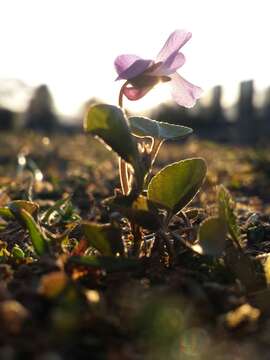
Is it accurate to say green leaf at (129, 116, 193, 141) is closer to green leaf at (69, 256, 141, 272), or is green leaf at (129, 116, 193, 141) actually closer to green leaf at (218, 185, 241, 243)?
green leaf at (218, 185, 241, 243)

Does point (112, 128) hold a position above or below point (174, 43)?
below

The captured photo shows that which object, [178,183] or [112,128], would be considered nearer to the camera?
[112,128]

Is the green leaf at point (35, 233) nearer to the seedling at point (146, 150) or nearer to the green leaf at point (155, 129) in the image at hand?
the seedling at point (146, 150)

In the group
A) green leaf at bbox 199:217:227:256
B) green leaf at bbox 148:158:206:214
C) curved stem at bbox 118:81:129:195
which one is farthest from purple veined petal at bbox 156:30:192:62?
green leaf at bbox 199:217:227:256

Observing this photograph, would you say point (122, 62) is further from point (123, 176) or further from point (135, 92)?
point (123, 176)

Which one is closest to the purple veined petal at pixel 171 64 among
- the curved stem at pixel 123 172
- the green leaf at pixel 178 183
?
the curved stem at pixel 123 172

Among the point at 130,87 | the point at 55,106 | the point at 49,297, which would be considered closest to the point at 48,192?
the point at 130,87

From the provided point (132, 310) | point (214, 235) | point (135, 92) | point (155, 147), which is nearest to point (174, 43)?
point (135, 92)
